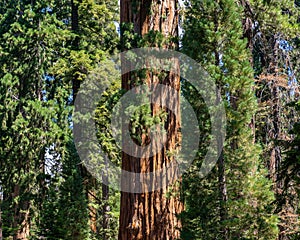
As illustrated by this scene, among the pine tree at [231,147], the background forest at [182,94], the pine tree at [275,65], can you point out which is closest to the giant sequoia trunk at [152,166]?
the background forest at [182,94]

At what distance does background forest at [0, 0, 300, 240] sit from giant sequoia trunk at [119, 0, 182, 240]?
80 millimetres

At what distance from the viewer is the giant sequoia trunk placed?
5.94 metres

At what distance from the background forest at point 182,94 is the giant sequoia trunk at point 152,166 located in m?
0.08

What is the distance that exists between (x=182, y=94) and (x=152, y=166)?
3.33 feet

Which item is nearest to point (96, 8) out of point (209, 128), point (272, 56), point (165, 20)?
point (272, 56)

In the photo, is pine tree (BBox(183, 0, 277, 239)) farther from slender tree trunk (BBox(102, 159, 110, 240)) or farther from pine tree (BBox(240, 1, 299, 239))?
slender tree trunk (BBox(102, 159, 110, 240))

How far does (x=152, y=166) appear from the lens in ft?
19.7

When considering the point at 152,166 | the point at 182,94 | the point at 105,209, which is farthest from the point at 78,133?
the point at 152,166

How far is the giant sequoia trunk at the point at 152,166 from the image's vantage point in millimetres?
5938

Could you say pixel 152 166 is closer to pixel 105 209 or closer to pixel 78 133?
pixel 105 209

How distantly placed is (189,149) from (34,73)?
32.7 ft

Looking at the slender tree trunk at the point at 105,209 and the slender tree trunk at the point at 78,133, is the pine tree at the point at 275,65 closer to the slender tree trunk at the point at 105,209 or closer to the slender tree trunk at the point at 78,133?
the slender tree trunk at the point at 105,209

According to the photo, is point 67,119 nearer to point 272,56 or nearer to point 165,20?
point 272,56

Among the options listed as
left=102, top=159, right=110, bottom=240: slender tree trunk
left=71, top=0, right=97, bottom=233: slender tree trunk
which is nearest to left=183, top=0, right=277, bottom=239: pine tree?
left=102, top=159, right=110, bottom=240: slender tree trunk
